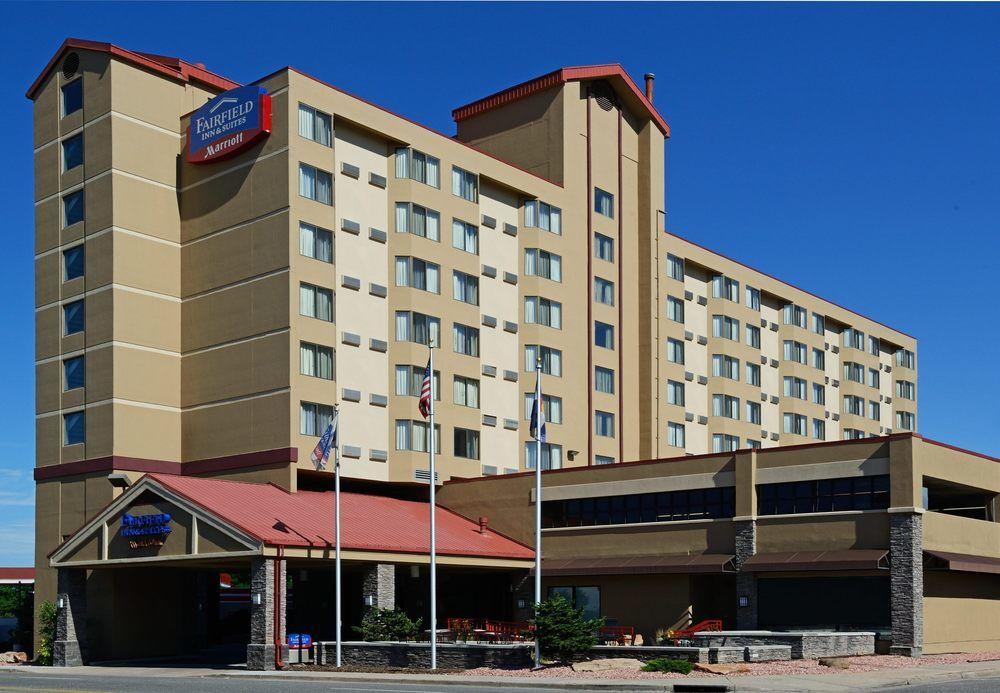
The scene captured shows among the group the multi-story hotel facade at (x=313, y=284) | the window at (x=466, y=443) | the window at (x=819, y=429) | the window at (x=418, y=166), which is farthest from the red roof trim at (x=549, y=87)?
the window at (x=819, y=429)

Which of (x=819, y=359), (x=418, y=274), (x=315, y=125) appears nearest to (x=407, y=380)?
(x=418, y=274)

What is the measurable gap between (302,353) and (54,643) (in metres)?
15.2

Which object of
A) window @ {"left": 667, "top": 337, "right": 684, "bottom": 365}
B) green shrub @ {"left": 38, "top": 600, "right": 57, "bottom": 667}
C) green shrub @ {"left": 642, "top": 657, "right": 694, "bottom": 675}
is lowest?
green shrub @ {"left": 38, "top": 600, "right": 57, "bottom": 667}

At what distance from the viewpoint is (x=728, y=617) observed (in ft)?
170

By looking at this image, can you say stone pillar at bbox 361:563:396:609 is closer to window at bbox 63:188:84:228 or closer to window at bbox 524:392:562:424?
window at bbox 524:392:562:424

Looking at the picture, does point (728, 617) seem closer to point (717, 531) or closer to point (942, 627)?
point (717, 531)

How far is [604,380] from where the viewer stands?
68938 millimetres

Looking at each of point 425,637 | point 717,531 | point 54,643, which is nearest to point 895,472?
point 717,531

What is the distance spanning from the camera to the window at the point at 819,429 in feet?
301

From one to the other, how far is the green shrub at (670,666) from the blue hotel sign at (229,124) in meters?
30.5

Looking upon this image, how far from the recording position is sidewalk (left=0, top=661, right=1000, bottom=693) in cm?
3141

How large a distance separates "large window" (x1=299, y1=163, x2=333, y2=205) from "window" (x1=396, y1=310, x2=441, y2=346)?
6.33 m

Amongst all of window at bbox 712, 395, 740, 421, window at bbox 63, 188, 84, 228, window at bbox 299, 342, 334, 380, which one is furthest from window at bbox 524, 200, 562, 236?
window at bbox 63, 188, 84, 228

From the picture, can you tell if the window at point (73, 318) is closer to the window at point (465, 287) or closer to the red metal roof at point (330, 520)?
the red metal roof at point (330, 520)
